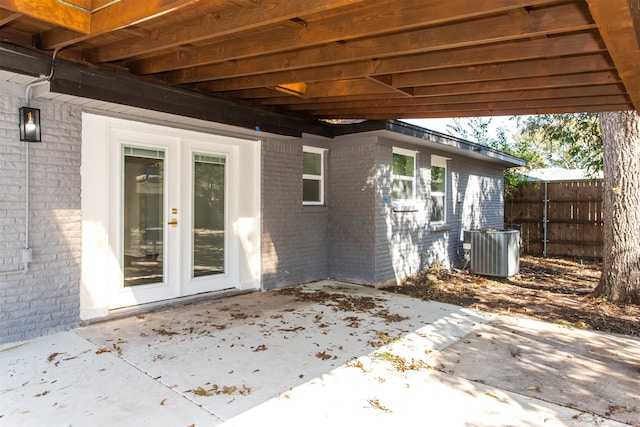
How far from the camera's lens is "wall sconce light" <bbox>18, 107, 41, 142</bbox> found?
14.3ft

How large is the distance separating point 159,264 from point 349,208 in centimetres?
367

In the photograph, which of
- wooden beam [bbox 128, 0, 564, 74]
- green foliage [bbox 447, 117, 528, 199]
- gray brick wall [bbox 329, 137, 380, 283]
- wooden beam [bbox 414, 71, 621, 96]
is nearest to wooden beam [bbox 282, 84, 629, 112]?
wooden beam [bbox 414, 71, 621, 96]

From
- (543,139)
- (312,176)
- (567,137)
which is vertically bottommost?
(312,176)

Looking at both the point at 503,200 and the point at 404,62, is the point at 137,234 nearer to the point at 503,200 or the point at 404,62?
the point at 404,62

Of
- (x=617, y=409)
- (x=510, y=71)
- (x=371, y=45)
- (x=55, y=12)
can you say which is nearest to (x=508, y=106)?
(x=510, y=71)

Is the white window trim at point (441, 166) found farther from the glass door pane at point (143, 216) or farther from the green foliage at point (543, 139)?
the glass door pane at point (143, 216)

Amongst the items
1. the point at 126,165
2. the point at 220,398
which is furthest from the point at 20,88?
the point at 220,398

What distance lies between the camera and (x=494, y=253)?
351 inches

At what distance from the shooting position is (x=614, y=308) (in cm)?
665

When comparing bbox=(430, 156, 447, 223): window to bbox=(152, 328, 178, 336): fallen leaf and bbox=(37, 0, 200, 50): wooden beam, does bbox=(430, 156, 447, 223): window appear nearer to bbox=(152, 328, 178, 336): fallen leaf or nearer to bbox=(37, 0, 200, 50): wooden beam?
bbox=(152, 328, 178, 336): fallen leaf

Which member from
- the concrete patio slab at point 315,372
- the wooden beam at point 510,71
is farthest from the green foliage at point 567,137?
the concrete patio slab at point 315,372

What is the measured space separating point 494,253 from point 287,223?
454 centimetres

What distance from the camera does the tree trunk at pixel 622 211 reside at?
275 inches

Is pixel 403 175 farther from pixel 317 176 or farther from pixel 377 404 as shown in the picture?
pixel 377 404
